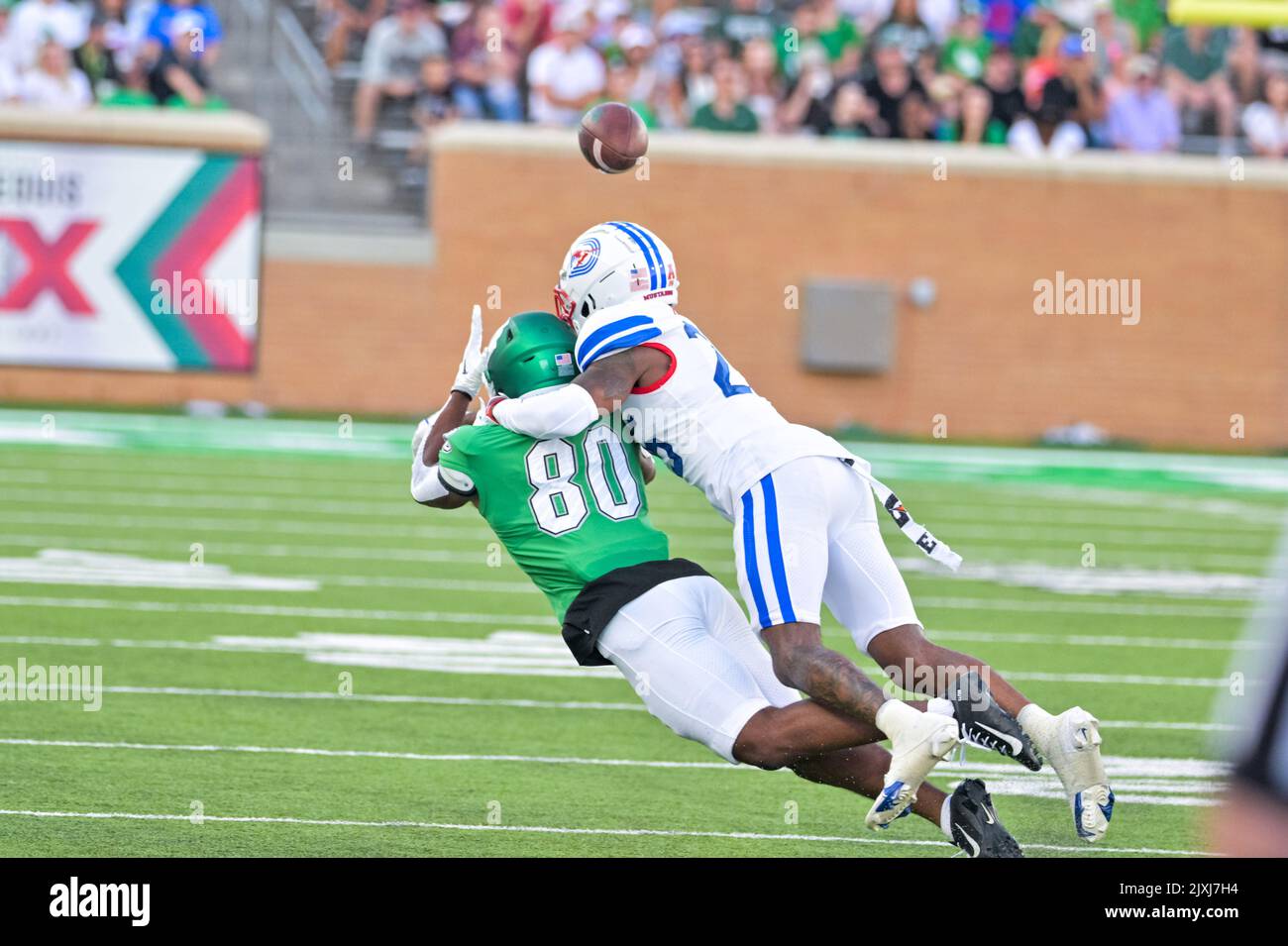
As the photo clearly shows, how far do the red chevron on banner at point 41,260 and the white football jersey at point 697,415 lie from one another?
1290 cm

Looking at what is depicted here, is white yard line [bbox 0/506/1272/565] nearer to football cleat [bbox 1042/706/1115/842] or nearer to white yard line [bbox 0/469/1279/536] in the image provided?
white yard line [bbox 0/469/1279/536]

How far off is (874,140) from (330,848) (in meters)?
13.7

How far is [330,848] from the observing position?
515 centimetres

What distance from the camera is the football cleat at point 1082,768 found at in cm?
474

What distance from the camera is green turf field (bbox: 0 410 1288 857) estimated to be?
557 centimetres

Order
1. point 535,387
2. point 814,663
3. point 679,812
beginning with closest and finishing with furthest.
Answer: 1. point 814,663
2. point 535,387
3. point 679,812

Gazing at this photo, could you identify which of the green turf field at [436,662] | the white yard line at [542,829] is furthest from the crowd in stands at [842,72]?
the white yard line at [542,829]

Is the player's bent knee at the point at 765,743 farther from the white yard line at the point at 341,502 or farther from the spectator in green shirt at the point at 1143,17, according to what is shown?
the spectator in green shirt at the point at 1143,17

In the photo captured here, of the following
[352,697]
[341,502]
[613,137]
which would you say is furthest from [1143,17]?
[613,137]

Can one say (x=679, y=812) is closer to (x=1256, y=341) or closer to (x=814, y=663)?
(x=814, y=663)

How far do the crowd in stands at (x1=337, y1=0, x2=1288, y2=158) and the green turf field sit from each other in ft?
14.1

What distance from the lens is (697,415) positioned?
16.8ft

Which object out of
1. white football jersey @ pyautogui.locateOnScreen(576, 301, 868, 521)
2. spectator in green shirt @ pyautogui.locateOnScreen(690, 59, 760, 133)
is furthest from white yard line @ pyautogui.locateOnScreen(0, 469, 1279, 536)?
white football jersey @ pyautogui.locateOnScreen(576, 301, 868, 521)
